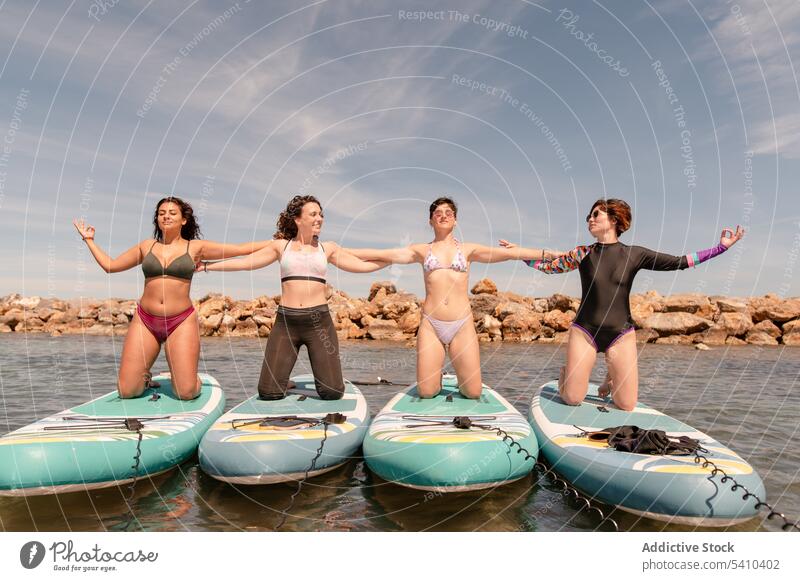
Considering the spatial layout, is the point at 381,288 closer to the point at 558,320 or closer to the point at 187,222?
the point at 558,320

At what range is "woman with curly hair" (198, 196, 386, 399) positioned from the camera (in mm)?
7902

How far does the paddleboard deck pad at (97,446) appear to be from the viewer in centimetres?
534

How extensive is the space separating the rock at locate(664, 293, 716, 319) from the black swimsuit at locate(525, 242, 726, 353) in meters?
26.4

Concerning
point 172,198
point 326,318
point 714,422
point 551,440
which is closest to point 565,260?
point 551,440

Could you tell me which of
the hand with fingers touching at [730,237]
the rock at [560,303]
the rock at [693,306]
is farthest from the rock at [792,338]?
the hand with fingers touching at [730,237]

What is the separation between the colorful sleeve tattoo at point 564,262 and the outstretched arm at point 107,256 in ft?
21.5

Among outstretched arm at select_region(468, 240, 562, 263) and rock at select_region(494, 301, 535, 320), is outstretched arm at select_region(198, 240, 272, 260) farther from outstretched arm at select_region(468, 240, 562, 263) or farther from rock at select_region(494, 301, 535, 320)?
rock at select_region(494, 301, 535, 320)

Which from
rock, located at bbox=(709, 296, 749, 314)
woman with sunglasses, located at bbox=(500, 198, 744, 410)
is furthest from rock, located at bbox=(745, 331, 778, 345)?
woman with sunglasses, located at bbox=(500, 198, 744, 410)

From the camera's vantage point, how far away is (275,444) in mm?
5891

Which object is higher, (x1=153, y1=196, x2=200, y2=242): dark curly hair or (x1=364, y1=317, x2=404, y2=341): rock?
(x1=153, y1=196, x2=200, y2=242): dark curly hair

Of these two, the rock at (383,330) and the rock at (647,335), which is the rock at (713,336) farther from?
the rock at (383,330)

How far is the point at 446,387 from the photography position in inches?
349

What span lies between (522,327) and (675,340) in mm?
8635

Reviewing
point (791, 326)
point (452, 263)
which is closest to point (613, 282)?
point (452, 263)
